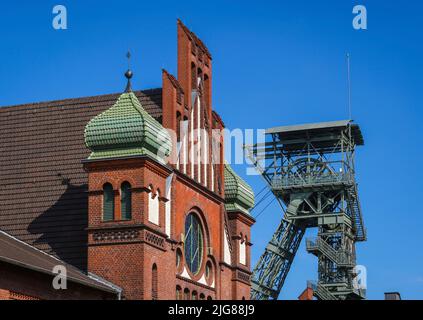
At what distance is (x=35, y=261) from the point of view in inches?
1422

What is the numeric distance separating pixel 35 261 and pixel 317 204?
55.8 m

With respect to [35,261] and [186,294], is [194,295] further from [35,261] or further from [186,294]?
[35,261]

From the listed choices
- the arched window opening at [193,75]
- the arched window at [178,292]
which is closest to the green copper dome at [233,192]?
the arched window opening at [193,75]

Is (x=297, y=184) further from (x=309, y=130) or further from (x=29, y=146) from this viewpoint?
(x=29, y=146)

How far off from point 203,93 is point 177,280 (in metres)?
9.42

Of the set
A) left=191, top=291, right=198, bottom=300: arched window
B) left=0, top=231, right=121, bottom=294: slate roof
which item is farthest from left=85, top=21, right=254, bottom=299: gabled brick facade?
left=0, top=231, right=121, bottom=294: slate roof

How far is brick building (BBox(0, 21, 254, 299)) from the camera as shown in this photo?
38750 millimetres

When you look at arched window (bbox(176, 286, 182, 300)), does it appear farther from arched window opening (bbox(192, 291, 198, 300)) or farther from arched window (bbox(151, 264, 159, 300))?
arched window (bbox(151, 264, 159, 300))

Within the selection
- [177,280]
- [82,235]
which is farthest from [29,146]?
[177,280]

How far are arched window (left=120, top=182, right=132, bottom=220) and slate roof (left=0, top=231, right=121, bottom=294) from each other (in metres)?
2.50

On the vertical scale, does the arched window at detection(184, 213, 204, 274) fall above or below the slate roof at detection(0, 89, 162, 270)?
below

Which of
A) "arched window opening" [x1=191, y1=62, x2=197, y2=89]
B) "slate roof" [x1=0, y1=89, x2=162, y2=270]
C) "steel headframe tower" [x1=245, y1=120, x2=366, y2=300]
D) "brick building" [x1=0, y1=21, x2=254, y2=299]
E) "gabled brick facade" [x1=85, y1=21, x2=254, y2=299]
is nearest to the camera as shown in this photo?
"brick building" [x1=0, y1=21, x2=254, y2=299]

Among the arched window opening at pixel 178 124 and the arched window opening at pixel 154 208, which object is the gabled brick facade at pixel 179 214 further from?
the arched window opening at pixel 154 208

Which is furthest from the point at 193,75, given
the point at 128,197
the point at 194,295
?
the point at 194,295
